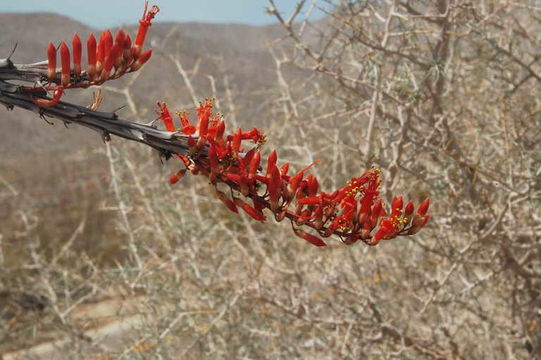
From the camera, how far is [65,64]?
3.25 ft

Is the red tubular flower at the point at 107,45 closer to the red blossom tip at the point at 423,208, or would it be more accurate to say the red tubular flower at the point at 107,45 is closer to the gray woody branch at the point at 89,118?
the gray woody branch at the point at 89,118

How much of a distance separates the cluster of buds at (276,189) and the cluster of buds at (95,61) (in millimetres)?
118

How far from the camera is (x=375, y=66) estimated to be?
2.27 metres

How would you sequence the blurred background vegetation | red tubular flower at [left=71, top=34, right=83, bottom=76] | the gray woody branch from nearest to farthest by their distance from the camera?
the gray woody branch
red tubular flower at [left=71, top=34, right=83, bottom=76]
the blurred background vegetation

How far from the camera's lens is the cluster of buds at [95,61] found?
3.27 ft

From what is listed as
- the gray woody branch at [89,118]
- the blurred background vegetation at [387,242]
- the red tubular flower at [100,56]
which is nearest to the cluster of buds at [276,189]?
the gray woody branch at [89,118]

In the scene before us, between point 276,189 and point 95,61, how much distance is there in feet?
1.37

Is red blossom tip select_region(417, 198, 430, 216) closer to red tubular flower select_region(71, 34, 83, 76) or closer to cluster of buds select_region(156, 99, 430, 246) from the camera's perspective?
cluster of buds select_region(156, 99, 430, 246)

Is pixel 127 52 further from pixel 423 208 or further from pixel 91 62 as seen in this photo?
Answer: pixel 423 208

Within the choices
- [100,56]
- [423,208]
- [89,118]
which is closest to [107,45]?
[100,56]

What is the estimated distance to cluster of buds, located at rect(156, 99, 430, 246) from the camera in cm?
93

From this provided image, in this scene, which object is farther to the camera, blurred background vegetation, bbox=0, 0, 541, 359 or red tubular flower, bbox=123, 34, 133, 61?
blurred background vegetation, bbox=0, 0, 541, 359

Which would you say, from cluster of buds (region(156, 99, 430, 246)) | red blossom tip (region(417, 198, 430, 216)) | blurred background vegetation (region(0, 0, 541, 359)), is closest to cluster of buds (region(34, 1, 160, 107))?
cluster of buds (region(156, 99, 430, 246))

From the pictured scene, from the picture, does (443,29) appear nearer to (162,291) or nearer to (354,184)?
(354,184)
